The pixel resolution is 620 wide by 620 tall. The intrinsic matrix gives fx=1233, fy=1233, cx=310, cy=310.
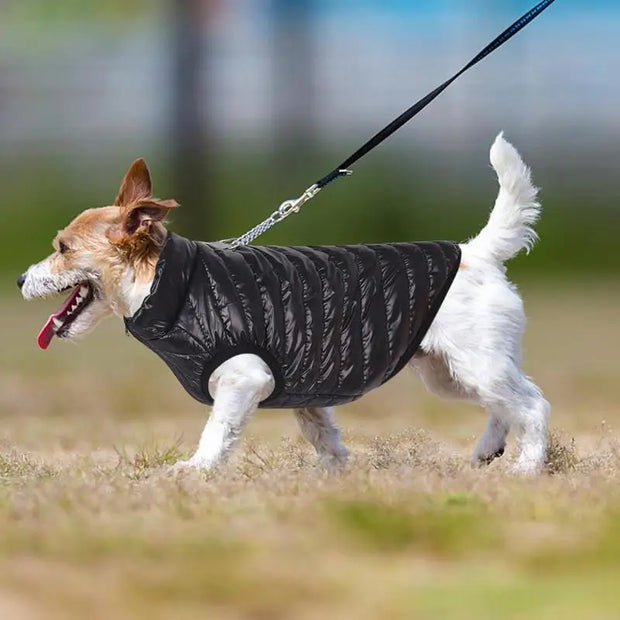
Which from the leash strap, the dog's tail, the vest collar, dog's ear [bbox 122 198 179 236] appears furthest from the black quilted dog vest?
the leash strap

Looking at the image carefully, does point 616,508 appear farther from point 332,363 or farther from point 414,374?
point 414,374

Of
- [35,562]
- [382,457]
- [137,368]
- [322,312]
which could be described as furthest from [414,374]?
→ [137,368]

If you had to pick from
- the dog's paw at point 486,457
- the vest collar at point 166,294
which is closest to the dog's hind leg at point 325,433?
the dog's paw at point 486,457

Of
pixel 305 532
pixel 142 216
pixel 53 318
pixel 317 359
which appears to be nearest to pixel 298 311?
pixel 317 359

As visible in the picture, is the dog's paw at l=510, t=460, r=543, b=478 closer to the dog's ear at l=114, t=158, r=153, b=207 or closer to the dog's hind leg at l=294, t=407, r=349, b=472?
the dog's hind leg at l=294, t=407, r=349, b=472

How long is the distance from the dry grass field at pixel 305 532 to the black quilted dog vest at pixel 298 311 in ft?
1.27

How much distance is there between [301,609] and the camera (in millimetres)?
2539

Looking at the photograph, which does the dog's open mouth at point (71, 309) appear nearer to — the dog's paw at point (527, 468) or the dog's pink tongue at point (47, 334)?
the dog's pink tongue at point (47, 334)

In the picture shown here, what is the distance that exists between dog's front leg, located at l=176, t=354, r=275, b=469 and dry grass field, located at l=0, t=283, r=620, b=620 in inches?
4.1

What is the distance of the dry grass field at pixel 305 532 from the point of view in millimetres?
2604

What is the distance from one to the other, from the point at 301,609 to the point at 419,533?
2.43 feet

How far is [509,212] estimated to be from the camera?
197 inches

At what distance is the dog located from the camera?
460cm

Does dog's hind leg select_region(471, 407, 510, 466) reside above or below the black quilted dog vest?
below
